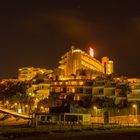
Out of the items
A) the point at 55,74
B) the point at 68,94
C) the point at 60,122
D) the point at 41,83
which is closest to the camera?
the point at 60,122

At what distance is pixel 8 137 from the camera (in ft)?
160

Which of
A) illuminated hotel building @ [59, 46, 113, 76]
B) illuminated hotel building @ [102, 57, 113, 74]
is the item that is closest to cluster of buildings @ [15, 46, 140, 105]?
illuminated hotel building @ [59, 46, 113, 76]

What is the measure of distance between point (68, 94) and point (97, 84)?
914 centimetres

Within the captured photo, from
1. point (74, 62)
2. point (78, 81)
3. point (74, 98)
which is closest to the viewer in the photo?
point (74, 98)

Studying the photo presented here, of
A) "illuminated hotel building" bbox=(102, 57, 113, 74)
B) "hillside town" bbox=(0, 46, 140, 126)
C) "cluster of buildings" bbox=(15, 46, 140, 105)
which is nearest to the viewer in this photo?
"hillside town" bbox=(0, 46, 140, 126)

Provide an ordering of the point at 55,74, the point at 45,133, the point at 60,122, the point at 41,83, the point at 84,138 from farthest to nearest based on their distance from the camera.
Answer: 1. the point at 55,74
2. the point at 41,83
3. the point at 60,122
4. the point at 45,133
5. the point at 84,138

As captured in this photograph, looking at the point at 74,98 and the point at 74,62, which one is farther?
the point at 74,62

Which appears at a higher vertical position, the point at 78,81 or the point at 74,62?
the point at 74,62

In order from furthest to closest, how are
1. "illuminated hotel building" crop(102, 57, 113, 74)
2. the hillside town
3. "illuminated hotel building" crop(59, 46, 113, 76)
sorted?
"illuminated hotel building" crop(102, 57, 113, 74) < "illuminated hotel building" crop(59, 46, 113, 76) < the hillside town

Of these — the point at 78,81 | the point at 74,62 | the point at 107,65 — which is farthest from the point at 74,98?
the point at 107,65

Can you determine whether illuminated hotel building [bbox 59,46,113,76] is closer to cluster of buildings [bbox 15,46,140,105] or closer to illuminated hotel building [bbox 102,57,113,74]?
cluster of buildings [bbox 15,46,140,105]

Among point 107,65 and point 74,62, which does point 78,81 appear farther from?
point 107,65

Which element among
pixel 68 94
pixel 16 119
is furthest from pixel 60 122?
pixel 68 94

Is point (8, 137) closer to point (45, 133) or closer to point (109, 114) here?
point (45, 133)
